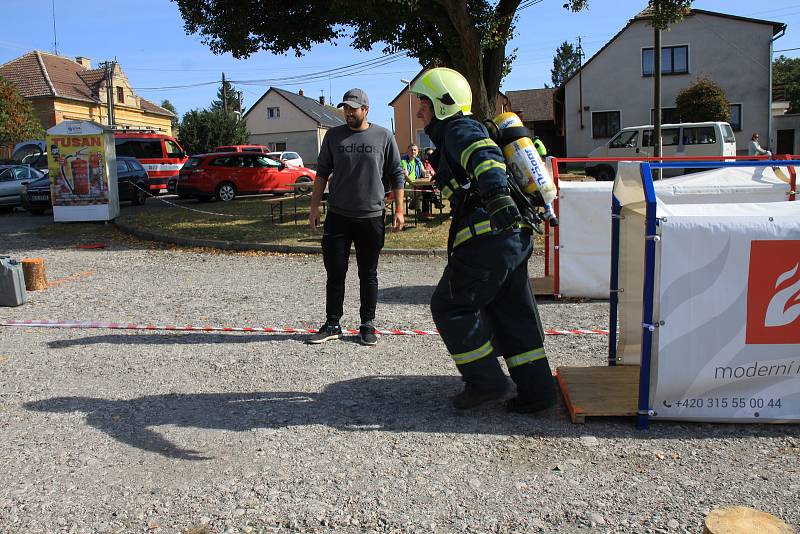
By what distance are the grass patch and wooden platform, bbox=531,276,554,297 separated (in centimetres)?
346

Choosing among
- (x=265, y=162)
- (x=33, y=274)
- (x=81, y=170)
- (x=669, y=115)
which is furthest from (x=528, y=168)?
(x=669, y=115)

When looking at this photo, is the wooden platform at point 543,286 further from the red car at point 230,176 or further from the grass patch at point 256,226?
the red car at point 230,176

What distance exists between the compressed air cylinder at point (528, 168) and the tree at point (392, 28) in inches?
425

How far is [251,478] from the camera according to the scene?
337cm

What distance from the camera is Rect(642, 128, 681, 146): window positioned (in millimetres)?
24016

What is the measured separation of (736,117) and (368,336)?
3720 cm

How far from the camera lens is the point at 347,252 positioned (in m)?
5.77

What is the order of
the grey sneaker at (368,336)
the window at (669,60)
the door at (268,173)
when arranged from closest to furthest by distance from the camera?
the grey sneaker at (368,336)
the door at (268,173)
the window at (669,60)

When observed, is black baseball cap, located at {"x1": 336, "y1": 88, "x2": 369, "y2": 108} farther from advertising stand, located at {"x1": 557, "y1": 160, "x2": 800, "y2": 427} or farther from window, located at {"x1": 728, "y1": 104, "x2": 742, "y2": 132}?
window, located at {"x1": 728, "y1": 104, "x2": 742, "y2": 132}

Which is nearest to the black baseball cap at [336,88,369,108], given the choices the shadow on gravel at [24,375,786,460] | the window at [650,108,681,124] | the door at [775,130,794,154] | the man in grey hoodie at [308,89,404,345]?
the man in grey hoodie at [308,89,404,345]

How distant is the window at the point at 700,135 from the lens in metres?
23.7

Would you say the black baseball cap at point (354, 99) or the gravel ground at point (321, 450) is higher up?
the black baseball cap at point (354, 99)

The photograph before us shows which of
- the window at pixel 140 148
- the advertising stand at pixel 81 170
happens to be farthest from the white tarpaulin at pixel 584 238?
the window at pixel 140 148

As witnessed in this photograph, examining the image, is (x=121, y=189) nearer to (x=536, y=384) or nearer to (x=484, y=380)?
(x=484, y=380)
